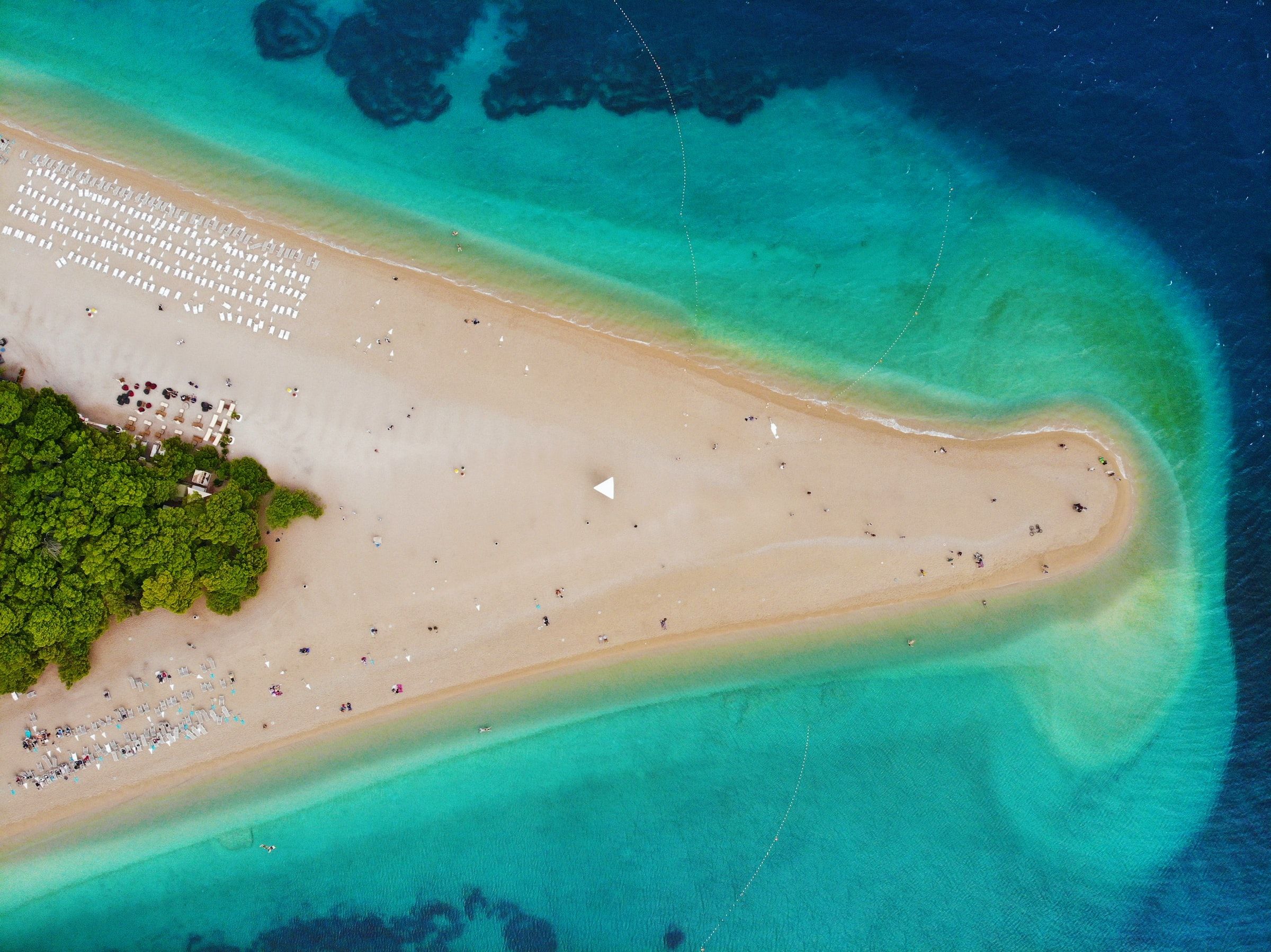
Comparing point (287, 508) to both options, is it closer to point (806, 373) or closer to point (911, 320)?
point (806, 373)

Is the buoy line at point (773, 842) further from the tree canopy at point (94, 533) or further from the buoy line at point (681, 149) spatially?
the tree canopy at point (94, 533)

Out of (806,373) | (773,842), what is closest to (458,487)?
(806,373)

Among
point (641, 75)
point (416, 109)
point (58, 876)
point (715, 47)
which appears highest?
point (715, 47)

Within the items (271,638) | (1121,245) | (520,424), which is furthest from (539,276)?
(1121,245)

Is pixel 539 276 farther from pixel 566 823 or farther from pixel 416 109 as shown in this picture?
pixel 566 823

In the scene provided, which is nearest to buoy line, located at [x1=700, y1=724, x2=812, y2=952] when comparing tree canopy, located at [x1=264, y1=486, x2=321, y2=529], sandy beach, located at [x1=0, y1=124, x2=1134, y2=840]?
sandy beach, located at [x1=0, y1=124, x2=1134, y2=840]
